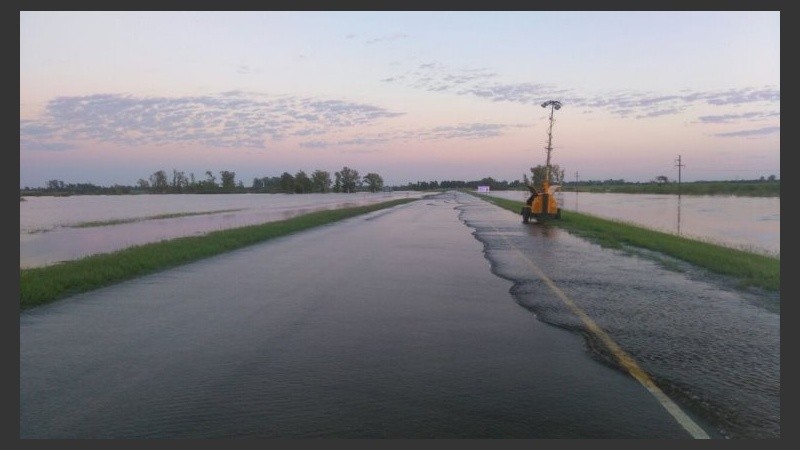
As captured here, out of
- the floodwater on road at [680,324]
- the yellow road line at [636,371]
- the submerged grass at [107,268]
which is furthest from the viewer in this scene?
the submerged grass at [107,268]

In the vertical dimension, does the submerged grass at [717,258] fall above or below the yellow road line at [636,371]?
above

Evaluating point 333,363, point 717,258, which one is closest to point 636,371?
point 333,363

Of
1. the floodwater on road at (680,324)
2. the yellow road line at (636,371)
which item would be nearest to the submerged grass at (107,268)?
the floodwater on road at (680,324)

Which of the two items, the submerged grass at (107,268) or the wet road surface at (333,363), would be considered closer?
the wet road surface at (333,363)

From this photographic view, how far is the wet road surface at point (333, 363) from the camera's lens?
15.3 feet

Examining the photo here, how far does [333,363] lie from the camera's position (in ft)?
20.5

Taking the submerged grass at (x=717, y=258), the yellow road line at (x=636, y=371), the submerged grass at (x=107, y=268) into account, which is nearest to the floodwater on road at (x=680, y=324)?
the yellow road line at (x=636, y=371)

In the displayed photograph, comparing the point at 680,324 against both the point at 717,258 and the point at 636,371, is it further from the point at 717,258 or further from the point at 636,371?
the point at 717,258

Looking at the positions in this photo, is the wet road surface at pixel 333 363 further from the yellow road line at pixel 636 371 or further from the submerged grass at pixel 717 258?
the submerged grass at pixel 717 258

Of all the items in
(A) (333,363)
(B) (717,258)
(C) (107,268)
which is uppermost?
(B) (717,258)

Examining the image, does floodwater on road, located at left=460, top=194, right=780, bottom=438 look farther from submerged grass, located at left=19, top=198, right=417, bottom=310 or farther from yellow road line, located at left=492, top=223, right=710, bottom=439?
submerged grass, located at left=19, top=198, right=417, bottom=310

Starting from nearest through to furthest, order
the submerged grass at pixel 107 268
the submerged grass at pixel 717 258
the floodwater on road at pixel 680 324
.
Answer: the floodwater on road at pixel 680 324 → the submerged grass at pixel 107 268 → the submerged grass at pixel 717 258

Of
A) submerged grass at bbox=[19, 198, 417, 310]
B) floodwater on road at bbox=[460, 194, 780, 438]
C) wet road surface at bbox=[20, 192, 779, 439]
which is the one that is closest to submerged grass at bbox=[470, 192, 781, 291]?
floodwater on road at bbox=[460, 194, 780, 438]

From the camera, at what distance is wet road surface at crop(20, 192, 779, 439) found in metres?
4.66
